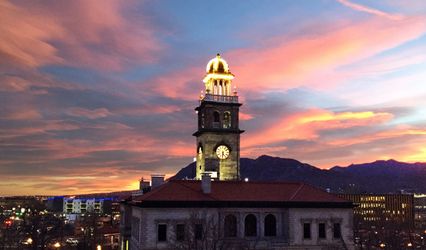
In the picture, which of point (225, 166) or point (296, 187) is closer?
point (296, 187)

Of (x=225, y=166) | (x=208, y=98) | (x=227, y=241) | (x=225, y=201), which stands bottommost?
(x=227, y=241)

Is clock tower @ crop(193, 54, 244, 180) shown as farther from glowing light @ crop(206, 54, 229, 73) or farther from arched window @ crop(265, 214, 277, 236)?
arched window @ crop(265, 214, 277, 236)

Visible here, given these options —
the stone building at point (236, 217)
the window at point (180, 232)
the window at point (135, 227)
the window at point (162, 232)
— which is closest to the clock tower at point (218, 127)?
the stone building at point (236, 217)

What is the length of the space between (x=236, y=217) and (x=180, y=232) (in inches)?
256

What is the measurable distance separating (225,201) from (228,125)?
22543 millimetres

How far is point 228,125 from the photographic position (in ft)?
228

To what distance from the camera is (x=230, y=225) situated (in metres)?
49.3

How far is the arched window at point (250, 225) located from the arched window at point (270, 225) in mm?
1427

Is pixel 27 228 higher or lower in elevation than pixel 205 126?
lower

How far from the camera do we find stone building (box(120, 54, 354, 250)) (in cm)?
4606

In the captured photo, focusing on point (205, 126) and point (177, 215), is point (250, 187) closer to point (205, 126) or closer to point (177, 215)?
point (177, 215)

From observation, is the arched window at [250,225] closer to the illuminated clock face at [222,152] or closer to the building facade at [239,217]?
the building facade at [239,217]

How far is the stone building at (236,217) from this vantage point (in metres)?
46.1

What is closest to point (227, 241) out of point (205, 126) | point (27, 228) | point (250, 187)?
point (250, 187)
